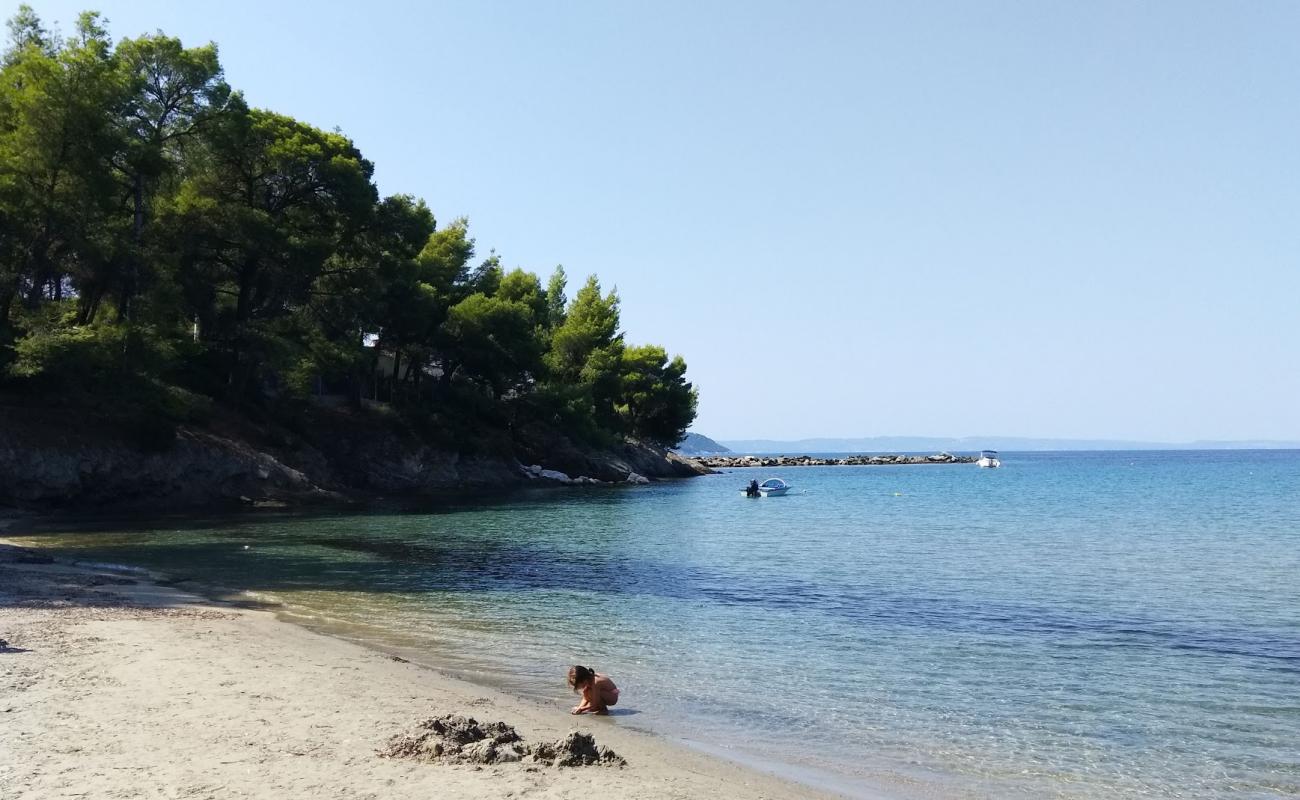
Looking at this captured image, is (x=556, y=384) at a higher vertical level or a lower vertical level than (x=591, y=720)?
higher

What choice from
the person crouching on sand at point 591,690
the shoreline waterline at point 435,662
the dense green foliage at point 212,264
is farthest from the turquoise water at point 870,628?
the dense green foliage at point 212,264

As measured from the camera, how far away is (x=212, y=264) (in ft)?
148

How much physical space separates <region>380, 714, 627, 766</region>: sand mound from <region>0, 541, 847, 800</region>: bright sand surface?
15 centimetres

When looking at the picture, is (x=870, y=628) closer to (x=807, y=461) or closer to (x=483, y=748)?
(x=483, y=748)

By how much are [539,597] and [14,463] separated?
23982 mm

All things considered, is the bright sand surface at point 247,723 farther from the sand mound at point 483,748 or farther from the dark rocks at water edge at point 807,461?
the dark rocks at water edge at point 807,461

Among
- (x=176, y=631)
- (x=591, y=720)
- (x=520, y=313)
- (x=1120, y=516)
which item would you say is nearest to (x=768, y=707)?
(x=591, y=720)

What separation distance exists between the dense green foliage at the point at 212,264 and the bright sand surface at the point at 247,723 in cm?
2441

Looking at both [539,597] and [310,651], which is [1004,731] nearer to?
[310,651]

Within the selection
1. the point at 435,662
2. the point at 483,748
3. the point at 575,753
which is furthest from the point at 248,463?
the point at 575,753

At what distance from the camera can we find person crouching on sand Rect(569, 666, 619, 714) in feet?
32.3

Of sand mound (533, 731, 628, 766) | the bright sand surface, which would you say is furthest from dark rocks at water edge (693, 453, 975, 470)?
sand mound (533, 731, 628, 766)

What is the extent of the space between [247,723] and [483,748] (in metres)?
2.25

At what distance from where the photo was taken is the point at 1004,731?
9.75 metres
